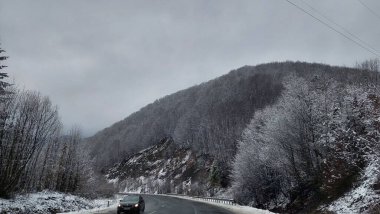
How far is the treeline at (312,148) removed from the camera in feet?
109

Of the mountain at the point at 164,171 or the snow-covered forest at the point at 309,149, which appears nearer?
the snow-covered forest at the point at 309,149

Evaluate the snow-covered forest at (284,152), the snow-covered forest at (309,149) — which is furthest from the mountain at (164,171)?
the snow-covered forest at (309,149)

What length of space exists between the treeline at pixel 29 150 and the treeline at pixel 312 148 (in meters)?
24.7

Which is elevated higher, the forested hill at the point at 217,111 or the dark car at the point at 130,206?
the forested hill at the point at 217,111

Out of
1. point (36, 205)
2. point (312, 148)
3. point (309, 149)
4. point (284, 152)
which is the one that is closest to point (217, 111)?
point (284, 152)

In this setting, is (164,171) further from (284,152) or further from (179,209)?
(179,209)

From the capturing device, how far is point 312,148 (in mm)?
41500

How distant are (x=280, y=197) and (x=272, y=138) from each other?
32.4ft

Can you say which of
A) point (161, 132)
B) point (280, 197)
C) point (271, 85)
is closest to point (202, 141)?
point (271, 85)

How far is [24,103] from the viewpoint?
120 feet

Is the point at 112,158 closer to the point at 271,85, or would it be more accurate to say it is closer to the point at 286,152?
the point at 271,85

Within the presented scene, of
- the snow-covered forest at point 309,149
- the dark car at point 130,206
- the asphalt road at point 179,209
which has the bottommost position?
the asphalt road at point 179,209

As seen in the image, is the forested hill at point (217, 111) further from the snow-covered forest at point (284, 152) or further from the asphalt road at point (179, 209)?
the asphalt road at point (179, 209)

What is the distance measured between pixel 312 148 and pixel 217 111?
9150 cm
